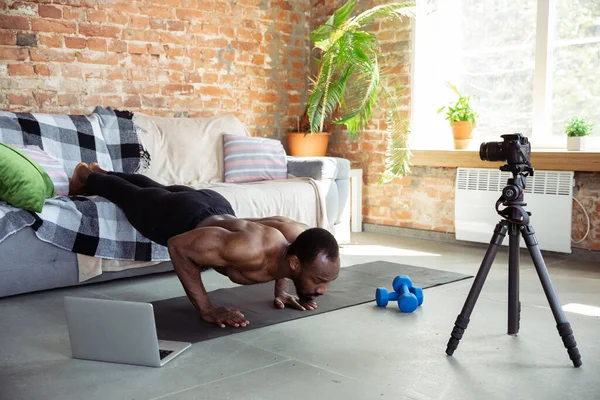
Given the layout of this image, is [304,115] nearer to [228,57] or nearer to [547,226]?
[228,57]

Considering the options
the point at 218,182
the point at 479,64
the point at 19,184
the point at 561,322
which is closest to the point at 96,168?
the point at 19,184

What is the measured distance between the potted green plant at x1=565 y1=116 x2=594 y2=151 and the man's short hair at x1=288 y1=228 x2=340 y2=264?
2.47 m

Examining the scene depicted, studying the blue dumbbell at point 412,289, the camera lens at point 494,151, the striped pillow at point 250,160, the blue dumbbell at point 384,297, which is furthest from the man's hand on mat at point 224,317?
the striped pillow at point 250,160

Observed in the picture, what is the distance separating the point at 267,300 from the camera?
3.19 meters

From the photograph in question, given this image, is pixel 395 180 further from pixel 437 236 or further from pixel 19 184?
pixel 19 184

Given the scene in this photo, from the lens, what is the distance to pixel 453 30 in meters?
5.20

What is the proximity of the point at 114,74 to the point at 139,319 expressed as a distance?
117 inches

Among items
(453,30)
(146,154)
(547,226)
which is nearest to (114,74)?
(146,154)

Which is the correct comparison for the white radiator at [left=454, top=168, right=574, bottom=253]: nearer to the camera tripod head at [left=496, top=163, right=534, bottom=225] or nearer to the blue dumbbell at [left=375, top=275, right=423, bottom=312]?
the blue dumbbell at [left=375, top=275, right=423, bottom=312]

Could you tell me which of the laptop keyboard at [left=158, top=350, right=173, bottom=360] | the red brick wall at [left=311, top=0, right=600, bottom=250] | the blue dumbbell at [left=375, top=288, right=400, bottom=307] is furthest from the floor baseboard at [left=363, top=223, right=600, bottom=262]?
the laptop keyboard at [left=158, top=350, right=173, bottom=360]

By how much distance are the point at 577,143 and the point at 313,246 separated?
2.56 m

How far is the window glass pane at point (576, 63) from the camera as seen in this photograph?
430 cm

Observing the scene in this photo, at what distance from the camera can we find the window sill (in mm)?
4082

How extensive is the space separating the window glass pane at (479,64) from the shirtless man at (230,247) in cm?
258
